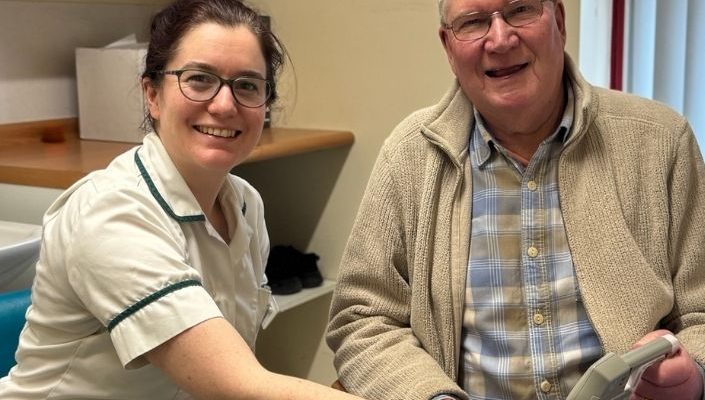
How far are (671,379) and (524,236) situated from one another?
12.4 inches

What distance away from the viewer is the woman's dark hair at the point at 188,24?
129 cm

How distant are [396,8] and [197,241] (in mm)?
1432

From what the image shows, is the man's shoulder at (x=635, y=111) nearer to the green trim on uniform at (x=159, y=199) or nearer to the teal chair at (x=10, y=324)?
the green trim on uniform at (x=159, y=199)

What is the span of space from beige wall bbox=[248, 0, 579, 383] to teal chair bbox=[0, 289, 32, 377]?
1.32m

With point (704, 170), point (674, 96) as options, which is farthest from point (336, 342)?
point (674, 96)

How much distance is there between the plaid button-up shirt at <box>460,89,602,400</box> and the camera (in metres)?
1.44

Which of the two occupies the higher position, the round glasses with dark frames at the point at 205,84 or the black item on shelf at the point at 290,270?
the round glasses with dark frames at the point at 205,84

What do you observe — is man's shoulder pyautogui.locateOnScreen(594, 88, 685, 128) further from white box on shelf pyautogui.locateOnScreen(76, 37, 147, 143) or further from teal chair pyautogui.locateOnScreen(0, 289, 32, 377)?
white box on shelf pyautogui.locateOnScreen(76, 37, 147, 143)

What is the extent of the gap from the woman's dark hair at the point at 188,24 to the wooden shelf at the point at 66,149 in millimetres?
609

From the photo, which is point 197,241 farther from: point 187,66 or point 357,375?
point 357,375

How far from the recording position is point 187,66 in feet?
4.12

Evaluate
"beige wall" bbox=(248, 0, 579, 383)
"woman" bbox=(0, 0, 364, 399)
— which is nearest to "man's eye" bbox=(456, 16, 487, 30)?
"woman" bbox=(0, 0, 364, 399)

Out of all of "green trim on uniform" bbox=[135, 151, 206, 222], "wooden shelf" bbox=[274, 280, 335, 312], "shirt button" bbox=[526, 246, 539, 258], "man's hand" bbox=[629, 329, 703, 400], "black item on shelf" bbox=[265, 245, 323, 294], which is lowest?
"wooden shelf" bbox=[274, 280, 335, 312]

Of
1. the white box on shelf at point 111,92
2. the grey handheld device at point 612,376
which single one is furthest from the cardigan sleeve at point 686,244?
the white box on shelf at point 111,92
